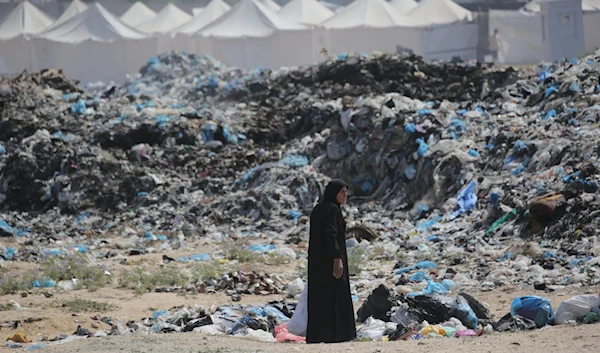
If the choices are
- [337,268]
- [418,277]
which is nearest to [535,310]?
[337,268]

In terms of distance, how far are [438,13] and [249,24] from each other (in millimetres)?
7326

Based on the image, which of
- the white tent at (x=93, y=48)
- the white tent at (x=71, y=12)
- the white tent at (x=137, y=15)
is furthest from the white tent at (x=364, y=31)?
the white tent at (x=71, y=12)

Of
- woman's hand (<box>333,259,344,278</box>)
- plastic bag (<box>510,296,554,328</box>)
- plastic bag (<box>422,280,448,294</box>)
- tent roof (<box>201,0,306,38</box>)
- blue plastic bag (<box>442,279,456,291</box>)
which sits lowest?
blue plastic bag (<box>442,279,456,291</box>)

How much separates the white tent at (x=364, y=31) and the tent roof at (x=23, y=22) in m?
11.6

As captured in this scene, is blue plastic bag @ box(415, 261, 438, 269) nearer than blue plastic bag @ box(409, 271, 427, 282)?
Result: No

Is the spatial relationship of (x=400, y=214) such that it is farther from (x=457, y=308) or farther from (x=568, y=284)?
(x=457, y=308)

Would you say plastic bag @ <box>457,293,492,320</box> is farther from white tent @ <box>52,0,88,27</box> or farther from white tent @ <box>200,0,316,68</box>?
white tent @ <box>52,0,88,27</box>

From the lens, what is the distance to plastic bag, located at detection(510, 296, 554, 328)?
6.24m

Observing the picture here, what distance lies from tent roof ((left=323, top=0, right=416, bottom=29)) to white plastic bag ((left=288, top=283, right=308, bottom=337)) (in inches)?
1125

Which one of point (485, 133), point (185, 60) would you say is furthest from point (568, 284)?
point (185, 60)

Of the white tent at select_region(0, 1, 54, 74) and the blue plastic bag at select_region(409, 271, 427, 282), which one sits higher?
the white tent at select_region(0, 1, 54, 74)

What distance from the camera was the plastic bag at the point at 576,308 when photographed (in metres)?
6.15

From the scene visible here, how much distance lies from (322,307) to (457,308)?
1037 millimetres

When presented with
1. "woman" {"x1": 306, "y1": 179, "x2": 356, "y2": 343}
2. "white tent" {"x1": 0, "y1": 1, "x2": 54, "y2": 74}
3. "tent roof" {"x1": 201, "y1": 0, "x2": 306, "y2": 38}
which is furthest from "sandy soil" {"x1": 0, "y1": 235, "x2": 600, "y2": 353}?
"white tent" {"x1": 0, "y1": 1, "x2": 54, "y2": 74}
